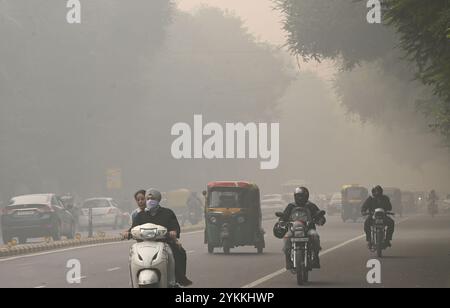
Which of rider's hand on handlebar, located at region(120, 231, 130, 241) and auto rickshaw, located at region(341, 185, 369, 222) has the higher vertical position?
auto rickshaw, located at region(341, 185, 369, 222)

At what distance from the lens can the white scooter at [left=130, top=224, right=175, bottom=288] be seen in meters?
14.2

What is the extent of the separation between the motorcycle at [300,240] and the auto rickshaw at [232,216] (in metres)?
9.44

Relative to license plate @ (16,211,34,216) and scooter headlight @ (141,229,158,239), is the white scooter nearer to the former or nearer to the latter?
scooter headlight @ (141,229,158,239)

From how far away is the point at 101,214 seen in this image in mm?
55406

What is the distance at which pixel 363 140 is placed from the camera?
177875 millimetres

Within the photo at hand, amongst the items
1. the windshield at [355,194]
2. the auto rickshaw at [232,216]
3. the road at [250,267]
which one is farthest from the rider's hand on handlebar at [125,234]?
the windshield at [355,194]

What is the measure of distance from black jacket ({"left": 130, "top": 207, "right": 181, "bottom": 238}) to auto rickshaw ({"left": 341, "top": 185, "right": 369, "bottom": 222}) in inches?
1960

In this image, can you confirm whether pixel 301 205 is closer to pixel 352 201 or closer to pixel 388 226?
pixel 388 226

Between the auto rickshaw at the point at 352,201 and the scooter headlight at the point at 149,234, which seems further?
A: the auto rickshaw at the point at 352,201

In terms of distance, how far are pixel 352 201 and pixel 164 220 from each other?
50877 millimetres

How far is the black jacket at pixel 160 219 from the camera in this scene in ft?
49.6

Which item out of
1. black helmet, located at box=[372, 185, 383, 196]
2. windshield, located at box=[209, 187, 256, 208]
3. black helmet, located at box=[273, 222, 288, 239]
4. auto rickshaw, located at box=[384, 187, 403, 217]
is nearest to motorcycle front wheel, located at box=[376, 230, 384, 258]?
black helmet, located at box=[372, 185, 383, 196]

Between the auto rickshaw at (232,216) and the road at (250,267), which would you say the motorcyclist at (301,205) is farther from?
the auto rickshaw at (232,216)
